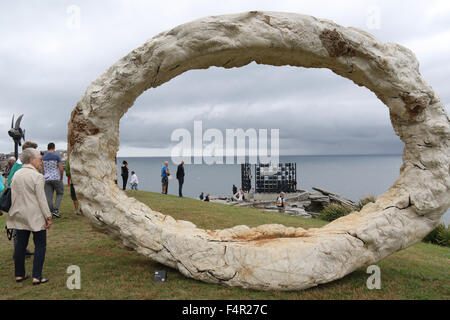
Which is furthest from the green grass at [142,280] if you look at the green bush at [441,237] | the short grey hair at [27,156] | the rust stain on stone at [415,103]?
the green bush at [441,237]

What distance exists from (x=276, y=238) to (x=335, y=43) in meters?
3.04

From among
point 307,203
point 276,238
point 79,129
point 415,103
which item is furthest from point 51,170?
point 307,203

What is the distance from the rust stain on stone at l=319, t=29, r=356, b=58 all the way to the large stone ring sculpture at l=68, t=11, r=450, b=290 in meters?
0.01

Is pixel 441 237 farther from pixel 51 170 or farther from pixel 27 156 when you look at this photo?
pixel 51 170

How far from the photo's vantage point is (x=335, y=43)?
457 cm

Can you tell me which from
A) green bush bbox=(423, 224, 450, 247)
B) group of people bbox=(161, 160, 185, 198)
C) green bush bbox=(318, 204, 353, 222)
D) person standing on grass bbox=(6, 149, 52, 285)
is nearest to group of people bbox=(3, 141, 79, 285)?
person standing on grass bbox=(6, 149, 52, 285)

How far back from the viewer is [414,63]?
4902 mm

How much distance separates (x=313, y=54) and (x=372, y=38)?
3.24 feet

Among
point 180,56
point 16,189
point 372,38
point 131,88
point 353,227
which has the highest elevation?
point 372,38

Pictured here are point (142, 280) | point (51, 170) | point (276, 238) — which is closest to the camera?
point (142, 280)

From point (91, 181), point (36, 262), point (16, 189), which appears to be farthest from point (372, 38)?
point (36, 262)

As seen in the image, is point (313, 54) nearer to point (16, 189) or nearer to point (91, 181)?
point (91, 181)

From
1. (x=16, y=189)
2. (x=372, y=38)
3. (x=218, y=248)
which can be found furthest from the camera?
(x=372, y=38)

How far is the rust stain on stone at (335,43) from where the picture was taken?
4.54m
